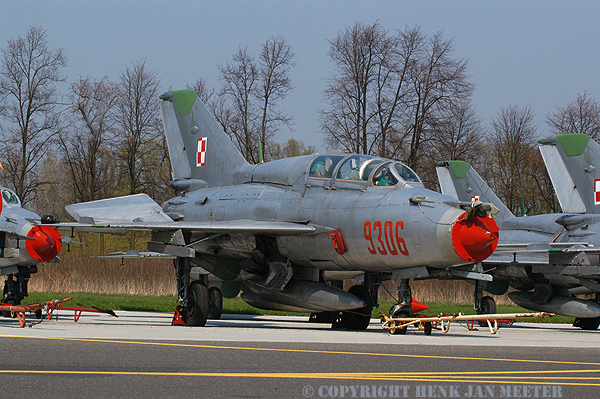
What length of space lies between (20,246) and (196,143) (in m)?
4.44

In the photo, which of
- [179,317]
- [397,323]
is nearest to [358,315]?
[397,323]

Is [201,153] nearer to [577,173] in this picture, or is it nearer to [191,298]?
[191,298]

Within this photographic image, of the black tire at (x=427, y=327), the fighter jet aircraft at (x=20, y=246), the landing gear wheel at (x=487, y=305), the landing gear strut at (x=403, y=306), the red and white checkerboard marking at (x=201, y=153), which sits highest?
the red and white checkerboard marking at (x=201, y=153)

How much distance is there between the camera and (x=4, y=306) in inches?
526

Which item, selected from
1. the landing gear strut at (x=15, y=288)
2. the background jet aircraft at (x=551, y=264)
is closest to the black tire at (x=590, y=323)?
the background jet aircraft at (x=551, y=264)

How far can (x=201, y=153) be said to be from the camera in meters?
18.3

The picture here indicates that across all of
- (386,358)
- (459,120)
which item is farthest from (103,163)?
(386,358)

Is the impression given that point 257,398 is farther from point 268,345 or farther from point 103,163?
point 103,163

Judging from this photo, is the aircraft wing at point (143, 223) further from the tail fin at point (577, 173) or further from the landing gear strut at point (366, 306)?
the tail fin at point (577, 173)

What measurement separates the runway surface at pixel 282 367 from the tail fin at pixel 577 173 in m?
9.83

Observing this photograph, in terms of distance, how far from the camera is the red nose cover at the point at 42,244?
16.4 meters

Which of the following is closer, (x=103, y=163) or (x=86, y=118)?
(x=86, y=118)

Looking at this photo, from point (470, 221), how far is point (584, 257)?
298 inches

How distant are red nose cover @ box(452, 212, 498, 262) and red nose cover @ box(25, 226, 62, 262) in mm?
8460
